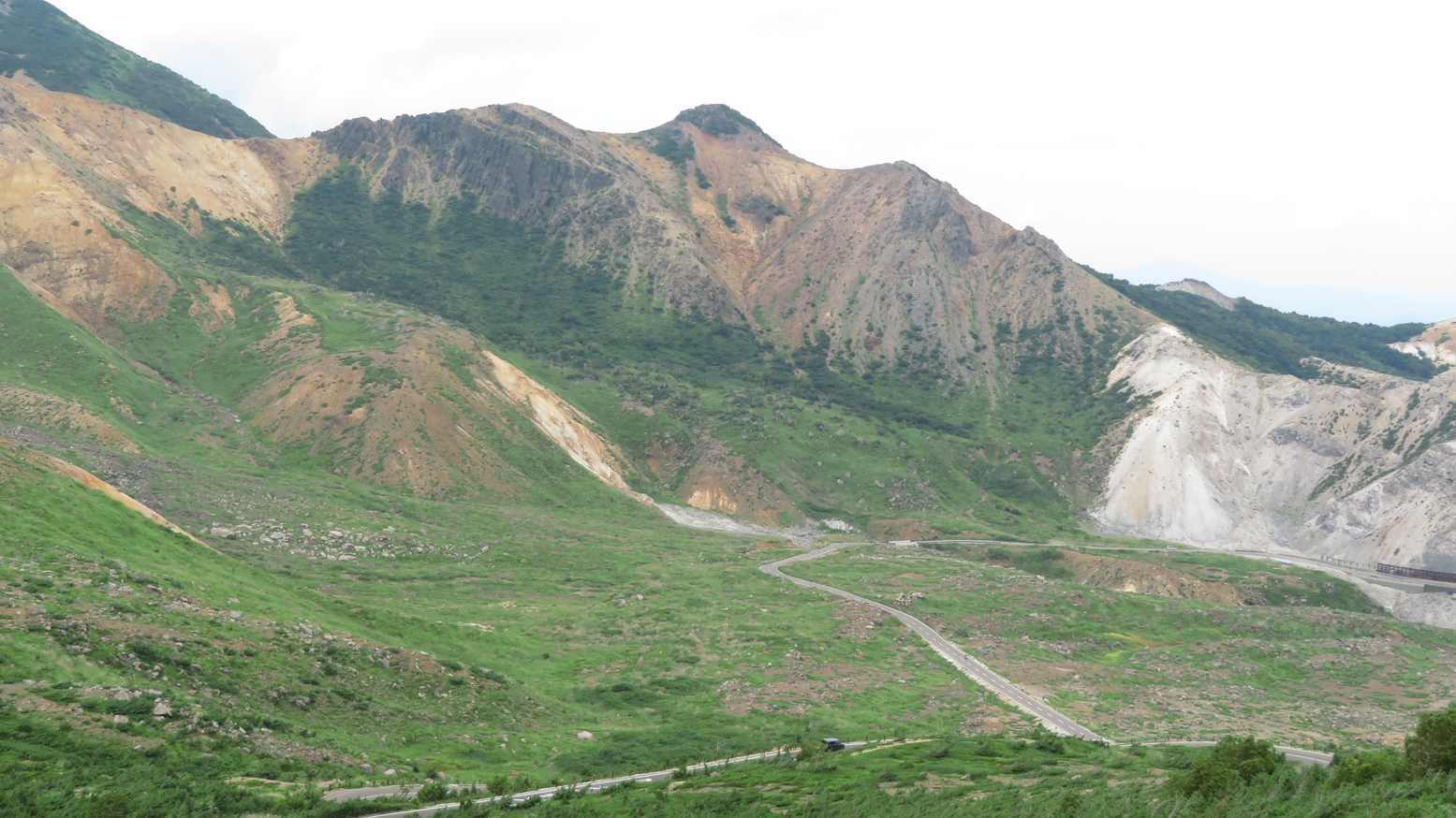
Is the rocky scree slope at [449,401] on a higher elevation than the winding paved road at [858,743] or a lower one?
higher

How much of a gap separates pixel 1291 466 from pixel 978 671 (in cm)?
12742

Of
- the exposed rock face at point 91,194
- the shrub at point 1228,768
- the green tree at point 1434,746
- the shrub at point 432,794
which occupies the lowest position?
the shrub at point 432,794

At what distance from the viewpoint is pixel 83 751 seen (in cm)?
2742

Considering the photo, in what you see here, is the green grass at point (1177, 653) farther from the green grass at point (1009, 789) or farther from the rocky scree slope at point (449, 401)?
the rocky scree slope at point (449, 401)

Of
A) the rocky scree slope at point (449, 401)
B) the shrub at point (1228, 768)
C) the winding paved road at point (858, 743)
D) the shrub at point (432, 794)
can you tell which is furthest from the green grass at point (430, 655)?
the rocky scree slope at point (449, 401)

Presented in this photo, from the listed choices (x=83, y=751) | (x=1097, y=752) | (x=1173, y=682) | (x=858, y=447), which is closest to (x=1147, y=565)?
(x=1173, y=682)

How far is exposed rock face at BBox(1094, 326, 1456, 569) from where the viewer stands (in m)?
138

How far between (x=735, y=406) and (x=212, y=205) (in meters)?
123

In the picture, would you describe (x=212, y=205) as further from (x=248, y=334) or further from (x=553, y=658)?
(x=553, y=658)

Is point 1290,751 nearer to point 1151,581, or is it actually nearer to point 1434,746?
point 1434,746

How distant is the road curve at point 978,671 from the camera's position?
2047 inches

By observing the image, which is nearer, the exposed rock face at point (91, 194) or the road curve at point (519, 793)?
the road curve at point (519, 793)

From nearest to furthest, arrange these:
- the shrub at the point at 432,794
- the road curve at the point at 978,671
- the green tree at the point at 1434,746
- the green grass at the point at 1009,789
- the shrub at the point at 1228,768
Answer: the green grass at the point at 1009,789 < the green tree at the point at 1434,746 < the shrub at the point at 1228,768 < the shrub at the point at 432,794 < the road curve at the point at 978,671

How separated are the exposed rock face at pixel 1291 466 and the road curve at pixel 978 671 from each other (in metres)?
87.5
